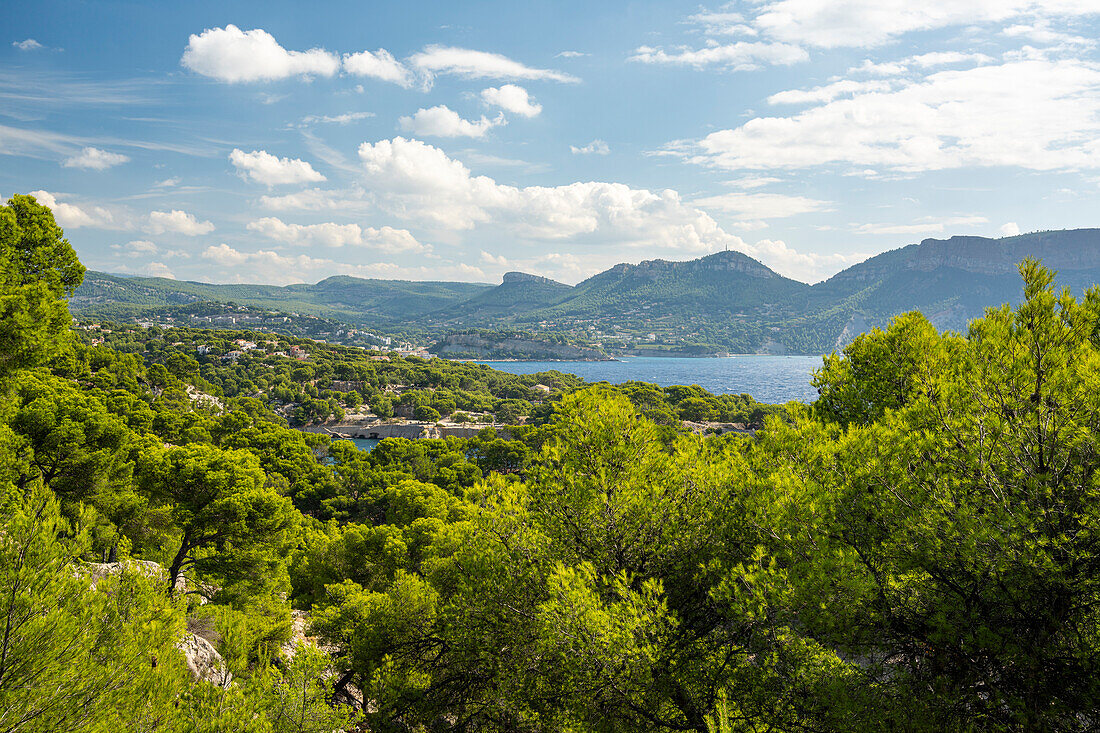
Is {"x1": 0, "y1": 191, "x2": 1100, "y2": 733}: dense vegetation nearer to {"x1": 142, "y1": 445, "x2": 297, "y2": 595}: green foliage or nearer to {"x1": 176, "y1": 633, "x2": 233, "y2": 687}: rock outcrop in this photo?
{"x1": 176, "y1": 633, "x2": 233, "y2": 687}: rock outcrop

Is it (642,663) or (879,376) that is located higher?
(879,376)

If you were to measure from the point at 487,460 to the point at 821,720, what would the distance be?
146ft

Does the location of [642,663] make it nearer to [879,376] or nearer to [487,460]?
[879,376]

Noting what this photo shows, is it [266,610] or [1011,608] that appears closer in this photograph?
[1011,608]

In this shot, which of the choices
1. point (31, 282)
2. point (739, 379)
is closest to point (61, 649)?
point (31, 282)

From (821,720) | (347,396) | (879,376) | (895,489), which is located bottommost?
(347,396)

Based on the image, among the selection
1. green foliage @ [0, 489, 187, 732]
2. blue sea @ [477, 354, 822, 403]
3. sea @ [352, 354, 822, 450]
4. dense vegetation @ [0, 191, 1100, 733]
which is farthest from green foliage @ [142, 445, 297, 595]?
blue sea @ [477, 354, 822, 403]

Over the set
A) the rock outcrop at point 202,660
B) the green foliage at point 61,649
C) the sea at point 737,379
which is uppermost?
the green foliage at point 61,649

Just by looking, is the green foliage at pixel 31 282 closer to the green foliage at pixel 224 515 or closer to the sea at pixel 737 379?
the green foliage at pixel 224 515

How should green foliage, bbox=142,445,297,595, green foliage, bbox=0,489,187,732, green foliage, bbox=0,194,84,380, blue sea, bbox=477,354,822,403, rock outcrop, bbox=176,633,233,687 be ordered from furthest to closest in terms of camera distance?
blue sea, bbox=477,354,822,403
green foliage, bbox=142,445,297,595
green foliage, bbox=0,194,84,380
rock outcrop, bbox=176,633,233,687
green foliage, bbox=0,489,187,732

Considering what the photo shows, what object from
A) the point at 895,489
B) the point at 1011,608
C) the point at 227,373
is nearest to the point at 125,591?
the point at 895,489

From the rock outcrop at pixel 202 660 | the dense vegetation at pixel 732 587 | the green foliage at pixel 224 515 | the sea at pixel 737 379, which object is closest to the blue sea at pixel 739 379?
the sea at pixel 737 379

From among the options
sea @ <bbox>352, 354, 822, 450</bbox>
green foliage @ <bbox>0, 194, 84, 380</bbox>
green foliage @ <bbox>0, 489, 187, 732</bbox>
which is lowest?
sea @ <bbox>352, 354, 822, 450</bbox>

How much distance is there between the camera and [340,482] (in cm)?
3744
